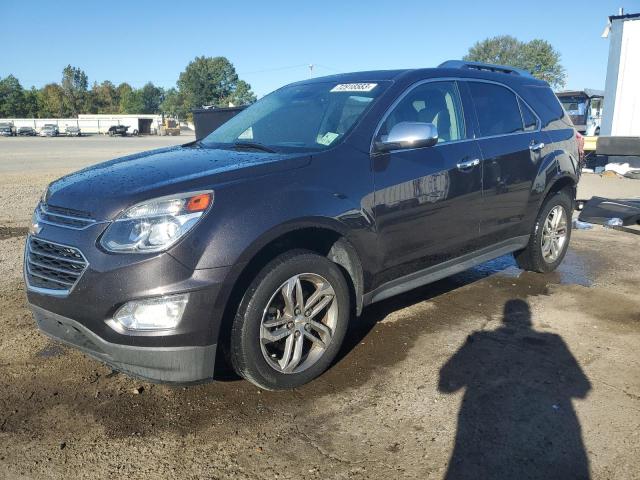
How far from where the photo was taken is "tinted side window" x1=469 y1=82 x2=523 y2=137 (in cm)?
452

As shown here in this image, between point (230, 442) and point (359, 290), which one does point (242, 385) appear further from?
point (359, 290)

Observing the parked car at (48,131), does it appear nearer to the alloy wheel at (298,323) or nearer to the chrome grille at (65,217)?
the chrome grille at (65,217)

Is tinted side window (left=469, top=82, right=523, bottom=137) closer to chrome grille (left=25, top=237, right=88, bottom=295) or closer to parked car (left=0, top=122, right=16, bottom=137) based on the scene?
chrome grille (left=25, top=237, right=88, bottom=295)

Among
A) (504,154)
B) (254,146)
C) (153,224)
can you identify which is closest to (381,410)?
(153,224)

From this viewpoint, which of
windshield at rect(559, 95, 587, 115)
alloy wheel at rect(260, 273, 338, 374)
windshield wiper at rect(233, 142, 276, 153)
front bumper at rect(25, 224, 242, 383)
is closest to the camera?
front bumper at rect(25, 224, 242, 383)

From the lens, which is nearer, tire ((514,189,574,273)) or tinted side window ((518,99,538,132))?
tinted side window ((518,99,538,132))

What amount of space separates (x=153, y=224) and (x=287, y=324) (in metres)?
0.96

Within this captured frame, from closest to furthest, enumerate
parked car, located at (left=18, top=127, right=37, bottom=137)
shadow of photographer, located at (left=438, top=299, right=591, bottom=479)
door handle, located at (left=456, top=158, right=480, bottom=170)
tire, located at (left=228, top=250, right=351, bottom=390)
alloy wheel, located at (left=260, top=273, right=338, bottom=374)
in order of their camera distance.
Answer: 1. shadow of photographer, located at (left=438, top=299, right=591, bottom=479)
2. tire, located at (left=228, top=250, right=351, bottom=390)
3. alloy wheel, located at (left=260, top=273, right=338, bottom=374)
4. door handle, located at (left=456, top=158, right=480, bottom=170)
5. parked car, located at (left=18, top=127, right=37, bottom=137)

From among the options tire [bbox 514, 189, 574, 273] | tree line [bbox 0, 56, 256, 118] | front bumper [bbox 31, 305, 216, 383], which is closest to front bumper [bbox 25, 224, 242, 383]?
front bumper [bbox 31, 305, 216, 383]

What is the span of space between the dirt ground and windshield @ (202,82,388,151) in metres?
1.50

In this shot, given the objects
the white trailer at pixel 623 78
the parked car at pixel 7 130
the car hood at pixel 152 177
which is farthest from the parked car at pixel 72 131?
the car hood at pixel 152 177

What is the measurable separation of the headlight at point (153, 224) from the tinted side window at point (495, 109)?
8.92 ft

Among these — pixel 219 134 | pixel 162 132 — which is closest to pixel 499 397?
pixel 219 134

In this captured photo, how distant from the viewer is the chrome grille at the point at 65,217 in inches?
110
